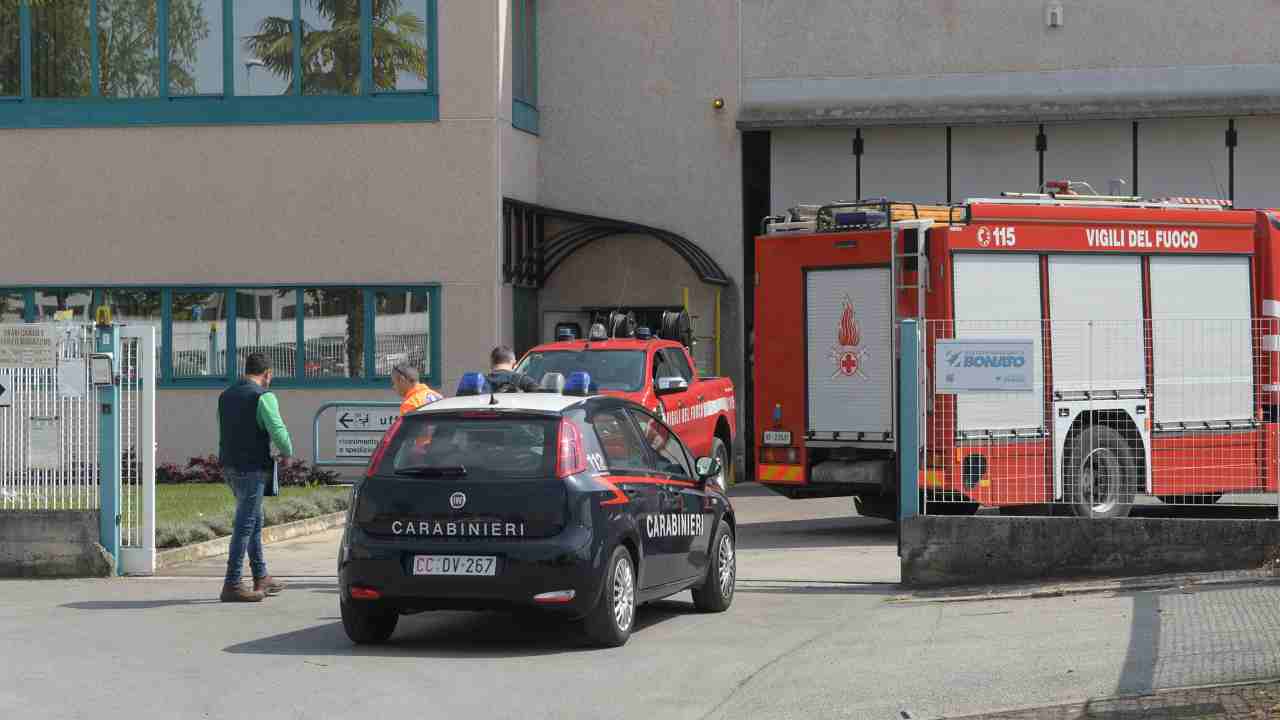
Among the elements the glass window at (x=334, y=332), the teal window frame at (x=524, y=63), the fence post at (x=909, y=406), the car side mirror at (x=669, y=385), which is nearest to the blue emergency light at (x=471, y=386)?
the fence post at (x=909, y=406)

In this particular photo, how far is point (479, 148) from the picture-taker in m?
24.9

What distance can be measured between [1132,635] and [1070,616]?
1.08m

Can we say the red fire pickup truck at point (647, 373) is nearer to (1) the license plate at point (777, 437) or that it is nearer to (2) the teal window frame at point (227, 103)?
(1) the license plate at point (777, 437)

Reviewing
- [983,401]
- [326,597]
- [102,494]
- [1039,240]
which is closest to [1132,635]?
[983,401]

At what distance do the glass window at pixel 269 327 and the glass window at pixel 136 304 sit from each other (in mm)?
1212

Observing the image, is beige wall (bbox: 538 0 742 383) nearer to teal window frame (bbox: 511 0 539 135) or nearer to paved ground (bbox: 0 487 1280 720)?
teal window frame (bbox: 511 0 539 135)

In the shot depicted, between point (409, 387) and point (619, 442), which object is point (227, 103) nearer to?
point (409, 387)

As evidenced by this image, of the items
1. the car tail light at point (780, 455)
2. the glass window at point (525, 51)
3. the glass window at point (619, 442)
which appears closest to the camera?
the glass window at point (619, 442)

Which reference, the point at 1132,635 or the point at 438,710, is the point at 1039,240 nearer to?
the point at 1132,635

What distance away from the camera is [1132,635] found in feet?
34.0

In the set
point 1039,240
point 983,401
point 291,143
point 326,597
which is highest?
point 291,143

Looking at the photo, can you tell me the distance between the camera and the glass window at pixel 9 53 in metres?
25.5

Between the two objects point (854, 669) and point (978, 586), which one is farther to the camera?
point (978, 586)

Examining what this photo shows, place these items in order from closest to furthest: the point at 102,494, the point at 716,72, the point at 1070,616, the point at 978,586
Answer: the point at 1070,616 < the point at 978,586 < the point at 102,494 < the point at 716,72
